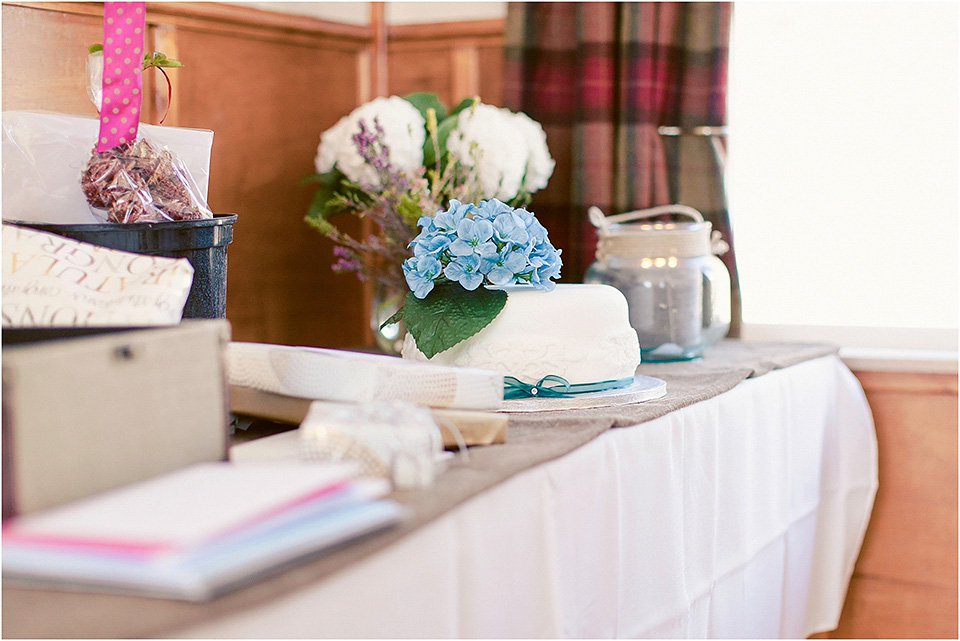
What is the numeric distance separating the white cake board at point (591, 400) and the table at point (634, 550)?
51mm

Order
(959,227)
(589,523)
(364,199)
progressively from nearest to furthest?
1. (589,523)
2. (364,199)
3. (959,227)

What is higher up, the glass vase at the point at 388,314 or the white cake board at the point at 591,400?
the glass vase at the point at 388,314

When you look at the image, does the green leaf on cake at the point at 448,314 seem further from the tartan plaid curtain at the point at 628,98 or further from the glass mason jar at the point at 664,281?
the tartan plaid curtain at the point at 628,98

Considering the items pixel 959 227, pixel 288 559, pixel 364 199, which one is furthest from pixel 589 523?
pixel 959 227

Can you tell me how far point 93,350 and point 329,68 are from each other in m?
1.26

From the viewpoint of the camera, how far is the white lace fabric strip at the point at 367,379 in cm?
87

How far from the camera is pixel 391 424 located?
2.37 ft

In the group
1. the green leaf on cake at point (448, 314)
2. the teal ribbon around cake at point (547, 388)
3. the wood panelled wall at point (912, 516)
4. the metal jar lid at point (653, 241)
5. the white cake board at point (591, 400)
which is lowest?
the wood panelled wall at point (912, 516)

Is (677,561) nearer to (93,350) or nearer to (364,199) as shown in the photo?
(93,350)

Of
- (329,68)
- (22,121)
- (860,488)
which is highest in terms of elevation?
(329,68)

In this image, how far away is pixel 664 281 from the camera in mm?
1351

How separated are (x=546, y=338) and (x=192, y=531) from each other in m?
0.58

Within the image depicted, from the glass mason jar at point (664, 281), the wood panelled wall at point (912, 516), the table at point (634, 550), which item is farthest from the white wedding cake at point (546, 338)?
the wood panelled wall at point (912, 516)

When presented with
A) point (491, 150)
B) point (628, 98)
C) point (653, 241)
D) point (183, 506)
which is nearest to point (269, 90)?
point (491, 150)
